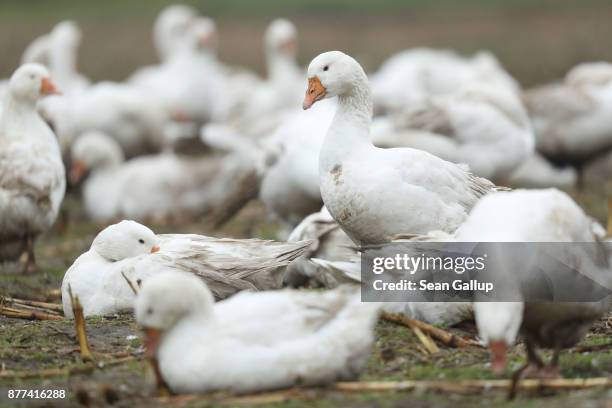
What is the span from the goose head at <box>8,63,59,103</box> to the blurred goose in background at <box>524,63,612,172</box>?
23.3 ft

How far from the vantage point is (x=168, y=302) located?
19.4 feet

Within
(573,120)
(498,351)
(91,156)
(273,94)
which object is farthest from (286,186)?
(273,94)

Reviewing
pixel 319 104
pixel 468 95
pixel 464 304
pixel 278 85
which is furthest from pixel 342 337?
pixel 278 85

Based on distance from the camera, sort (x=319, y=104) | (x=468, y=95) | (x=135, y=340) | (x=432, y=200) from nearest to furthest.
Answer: (x=135, y=340), (x=432, y=200), (x=319, y=104), (x=468, y=95)

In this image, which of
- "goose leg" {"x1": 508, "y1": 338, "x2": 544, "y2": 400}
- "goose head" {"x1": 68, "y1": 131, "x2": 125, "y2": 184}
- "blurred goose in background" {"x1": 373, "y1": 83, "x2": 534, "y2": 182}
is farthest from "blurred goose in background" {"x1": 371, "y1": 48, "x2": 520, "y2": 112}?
"goose leg" {"x1": 508, "y1": 338, "x2": 544, "y2": 400}

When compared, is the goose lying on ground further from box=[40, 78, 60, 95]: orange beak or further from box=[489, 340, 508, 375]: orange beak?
box=[40, 78, 60, 95]: orange beak

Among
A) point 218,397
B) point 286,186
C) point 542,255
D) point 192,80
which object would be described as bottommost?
point 218,397

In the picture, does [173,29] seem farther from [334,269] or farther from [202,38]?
[334,269]

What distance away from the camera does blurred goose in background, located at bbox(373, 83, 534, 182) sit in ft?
42.5

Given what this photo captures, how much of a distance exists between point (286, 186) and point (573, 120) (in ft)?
16.9

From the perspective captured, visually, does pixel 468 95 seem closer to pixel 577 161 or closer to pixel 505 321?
pixel 577 161

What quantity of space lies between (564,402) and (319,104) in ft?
24.0

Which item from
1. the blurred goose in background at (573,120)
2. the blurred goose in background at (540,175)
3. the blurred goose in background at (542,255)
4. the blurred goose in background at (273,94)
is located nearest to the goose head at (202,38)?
the blurred goose in background at (273,94)

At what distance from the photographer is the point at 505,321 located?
583 cm
